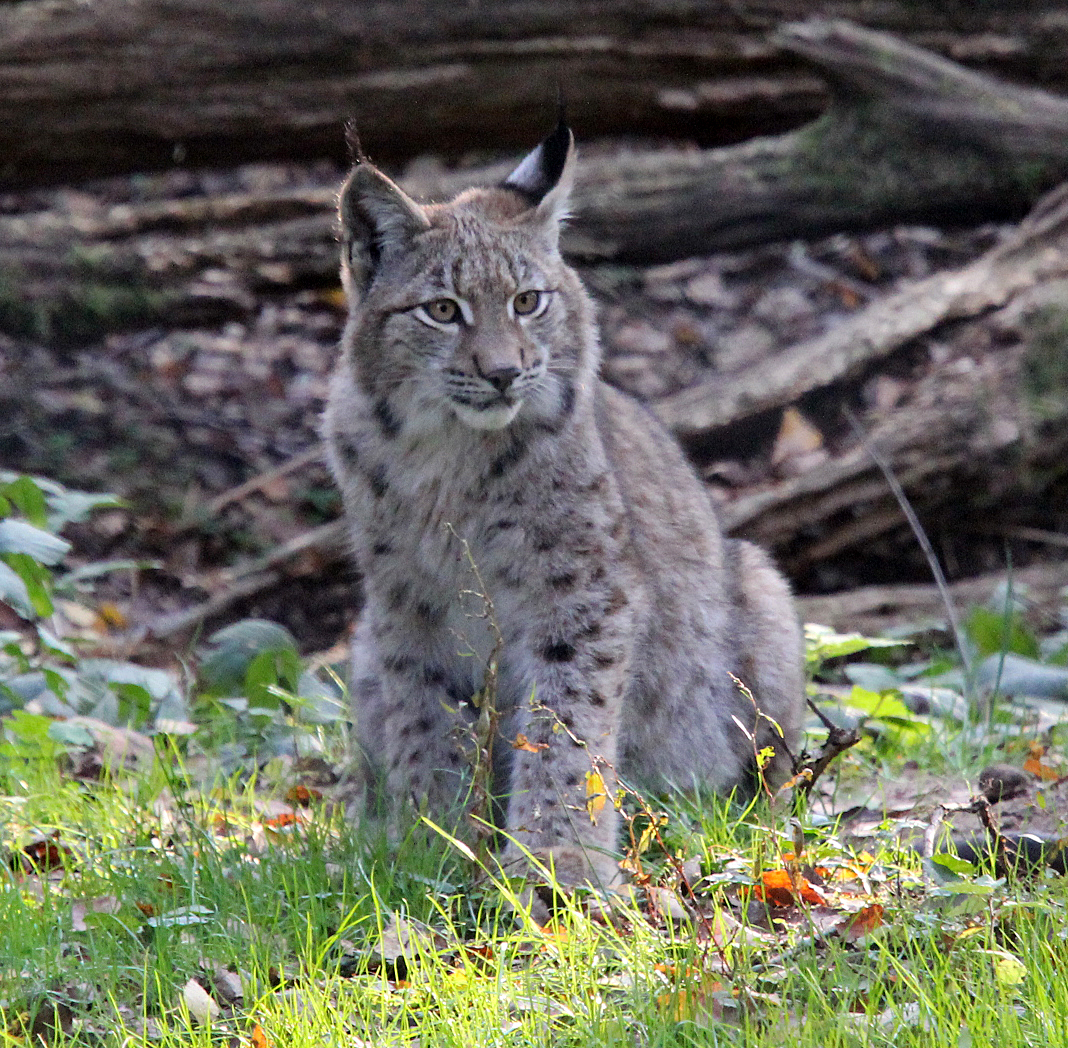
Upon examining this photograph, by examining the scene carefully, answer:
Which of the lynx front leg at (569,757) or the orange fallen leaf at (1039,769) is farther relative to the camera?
the orange fallen leaf at (1039,769)

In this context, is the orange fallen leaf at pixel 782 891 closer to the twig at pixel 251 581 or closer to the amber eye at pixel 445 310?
the amber eye at pixel 445 310

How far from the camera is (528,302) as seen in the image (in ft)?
12.1

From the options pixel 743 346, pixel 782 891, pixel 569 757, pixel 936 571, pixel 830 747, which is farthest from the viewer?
pixel 743 346

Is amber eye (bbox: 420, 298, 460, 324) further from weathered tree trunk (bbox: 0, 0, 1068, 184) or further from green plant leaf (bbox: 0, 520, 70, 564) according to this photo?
weathered tree trunk (bbox: 0, 0, 1068, 184)

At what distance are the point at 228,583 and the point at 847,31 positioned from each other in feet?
12.2

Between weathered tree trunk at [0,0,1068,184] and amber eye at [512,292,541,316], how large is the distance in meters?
3.01

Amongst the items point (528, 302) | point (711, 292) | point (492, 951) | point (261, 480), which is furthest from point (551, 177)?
point (711, 292)

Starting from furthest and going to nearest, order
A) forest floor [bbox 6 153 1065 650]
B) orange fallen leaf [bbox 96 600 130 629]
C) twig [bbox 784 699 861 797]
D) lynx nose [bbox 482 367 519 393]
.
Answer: forest floor [bbox 6 153 1065 650], orange fallen leaf [bbox 96 600 130 629], lynx nose [bbox 482 367 519 393], twig [bbox 784 699 861 797]

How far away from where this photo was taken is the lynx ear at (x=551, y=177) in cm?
383

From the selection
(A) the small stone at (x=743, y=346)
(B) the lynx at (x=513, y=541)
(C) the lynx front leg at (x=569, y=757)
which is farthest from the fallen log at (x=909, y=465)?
(C) the lynx front leg at (x=569, y=757)

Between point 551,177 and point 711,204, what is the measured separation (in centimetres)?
300

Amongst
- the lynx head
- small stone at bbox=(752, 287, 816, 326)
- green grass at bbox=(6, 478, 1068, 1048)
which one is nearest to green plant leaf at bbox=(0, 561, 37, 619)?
green grass at bbox=(6, 478, 1068, 1048)

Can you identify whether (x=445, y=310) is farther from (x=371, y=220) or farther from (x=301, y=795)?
(x=301, y=795)

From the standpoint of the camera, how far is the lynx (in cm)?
355
